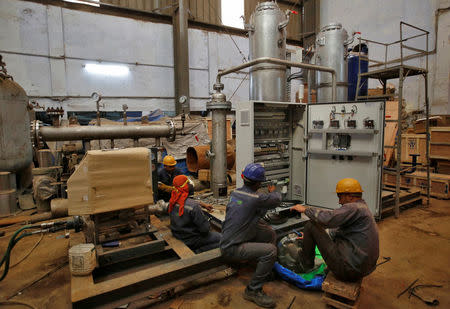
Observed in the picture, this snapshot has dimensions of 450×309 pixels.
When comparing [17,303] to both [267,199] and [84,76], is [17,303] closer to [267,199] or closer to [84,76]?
[267,199]

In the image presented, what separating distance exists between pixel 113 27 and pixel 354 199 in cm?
974

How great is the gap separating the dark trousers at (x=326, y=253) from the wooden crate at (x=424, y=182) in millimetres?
4156

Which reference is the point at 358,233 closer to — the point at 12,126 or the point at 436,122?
the point at 12,126

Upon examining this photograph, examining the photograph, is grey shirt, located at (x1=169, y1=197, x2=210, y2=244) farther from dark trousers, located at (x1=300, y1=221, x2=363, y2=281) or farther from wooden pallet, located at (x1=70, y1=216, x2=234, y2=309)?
dark trousers, located at (x1=300, y1=221, x2=363, y2=281)

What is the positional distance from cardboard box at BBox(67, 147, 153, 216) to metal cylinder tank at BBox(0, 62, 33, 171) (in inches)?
162

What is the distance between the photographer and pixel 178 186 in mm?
3258

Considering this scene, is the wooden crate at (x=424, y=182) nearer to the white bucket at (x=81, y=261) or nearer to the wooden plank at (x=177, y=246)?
the wooden plank at (x=177, y=246)

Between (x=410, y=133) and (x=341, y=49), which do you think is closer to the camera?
(x=341, y=49)

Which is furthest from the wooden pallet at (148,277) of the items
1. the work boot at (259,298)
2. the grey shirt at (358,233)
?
the grey shirt at (358,233)

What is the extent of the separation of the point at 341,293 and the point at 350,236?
0.50 meters

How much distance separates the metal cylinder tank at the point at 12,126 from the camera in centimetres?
564

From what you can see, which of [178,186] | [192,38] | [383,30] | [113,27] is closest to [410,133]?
[383,30]

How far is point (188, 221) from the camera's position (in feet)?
11.0

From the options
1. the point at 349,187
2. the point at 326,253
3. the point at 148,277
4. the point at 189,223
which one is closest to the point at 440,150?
the point at 349,187
